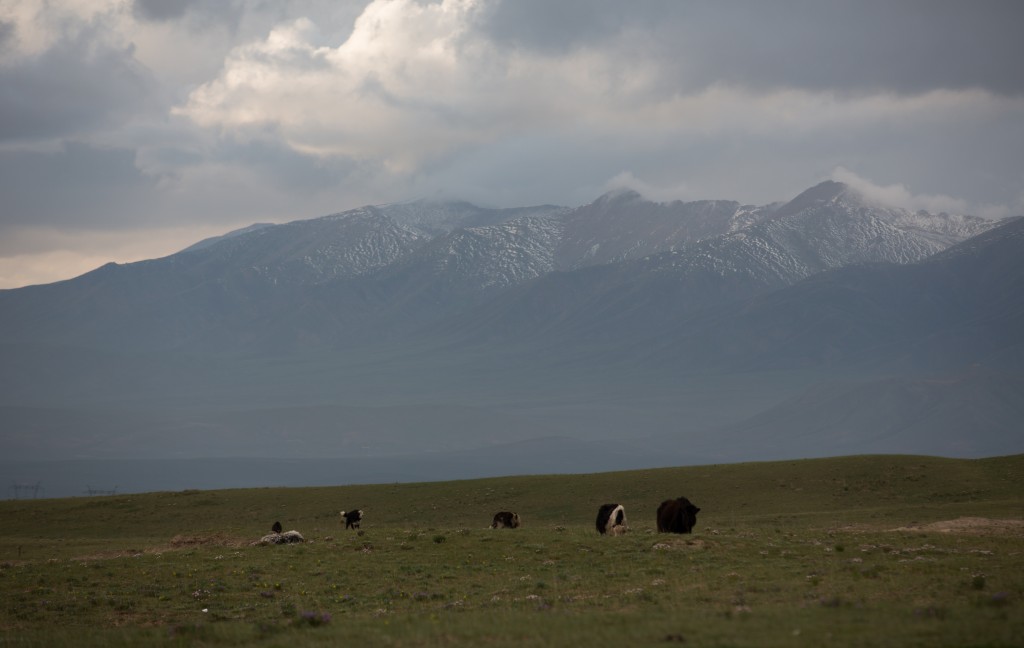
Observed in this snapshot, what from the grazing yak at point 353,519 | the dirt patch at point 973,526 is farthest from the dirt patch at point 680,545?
the grazing yak at point 353,519

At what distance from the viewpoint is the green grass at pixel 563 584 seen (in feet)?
68.1

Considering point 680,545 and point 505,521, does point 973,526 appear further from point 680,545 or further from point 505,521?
point 505,521

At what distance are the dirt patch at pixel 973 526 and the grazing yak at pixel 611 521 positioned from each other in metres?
10.1

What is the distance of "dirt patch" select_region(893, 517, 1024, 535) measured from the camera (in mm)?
36375

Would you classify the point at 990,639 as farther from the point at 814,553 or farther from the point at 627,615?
the point at 814,553

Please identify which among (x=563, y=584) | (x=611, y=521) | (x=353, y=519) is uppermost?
(x=611, y=521)

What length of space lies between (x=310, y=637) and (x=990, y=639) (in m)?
13.0

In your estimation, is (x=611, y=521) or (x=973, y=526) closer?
(x=611, y=521)

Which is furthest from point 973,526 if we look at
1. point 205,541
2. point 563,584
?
point 205,541

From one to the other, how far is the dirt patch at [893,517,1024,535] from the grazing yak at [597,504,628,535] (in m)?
10.1

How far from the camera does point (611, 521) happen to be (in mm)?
37156

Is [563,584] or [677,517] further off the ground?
[677,517]

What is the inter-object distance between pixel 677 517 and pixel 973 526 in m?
10.7

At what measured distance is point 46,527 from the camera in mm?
58875
